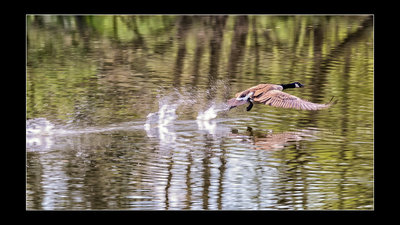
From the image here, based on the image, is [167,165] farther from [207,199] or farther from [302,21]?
[302,21]

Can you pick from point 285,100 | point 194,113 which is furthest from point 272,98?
point 194,113

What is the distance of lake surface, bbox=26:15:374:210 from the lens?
519 cm

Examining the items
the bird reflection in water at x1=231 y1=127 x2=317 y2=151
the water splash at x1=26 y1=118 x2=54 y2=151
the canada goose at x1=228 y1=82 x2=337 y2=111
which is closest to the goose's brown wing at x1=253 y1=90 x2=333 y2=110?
the canada goose at x1=228 y1=82 x2=337 y2=111

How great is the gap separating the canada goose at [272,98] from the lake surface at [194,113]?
0.13 ft

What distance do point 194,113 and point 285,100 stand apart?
2.08 feet

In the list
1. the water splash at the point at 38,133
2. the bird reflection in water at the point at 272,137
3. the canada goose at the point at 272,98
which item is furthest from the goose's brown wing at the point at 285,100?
the water splash at the point at 38,133

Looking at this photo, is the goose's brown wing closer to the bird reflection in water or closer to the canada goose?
the canada goose

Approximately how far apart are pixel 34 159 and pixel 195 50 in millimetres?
1340

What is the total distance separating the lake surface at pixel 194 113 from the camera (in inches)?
204

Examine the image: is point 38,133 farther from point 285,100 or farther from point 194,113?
point 285,100

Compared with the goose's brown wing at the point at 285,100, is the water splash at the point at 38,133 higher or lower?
lower

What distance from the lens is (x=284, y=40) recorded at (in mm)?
5238

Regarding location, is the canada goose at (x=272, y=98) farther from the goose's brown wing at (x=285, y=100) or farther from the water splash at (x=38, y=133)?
the water splash at (x=38, y=133)

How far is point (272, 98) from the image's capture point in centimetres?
522
